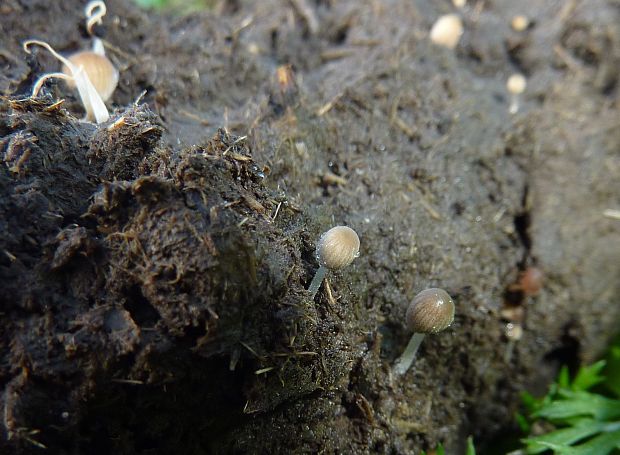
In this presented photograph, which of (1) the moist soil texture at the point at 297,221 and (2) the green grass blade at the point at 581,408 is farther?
(2) the green grass blade at the point at 581,408

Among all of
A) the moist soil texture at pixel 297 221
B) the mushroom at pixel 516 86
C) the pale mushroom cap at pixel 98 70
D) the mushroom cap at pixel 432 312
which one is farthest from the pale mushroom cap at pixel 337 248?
the mushroom at pixel 516 86

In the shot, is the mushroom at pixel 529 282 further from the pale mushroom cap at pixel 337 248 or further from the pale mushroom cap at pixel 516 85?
the pale mushroom cap at pixel 337 248

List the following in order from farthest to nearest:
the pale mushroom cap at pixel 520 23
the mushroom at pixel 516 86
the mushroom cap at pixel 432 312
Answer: the pale mushroom cap at pixel 520 23 → the mushroom at pixel 516 86 → the mushroom cap at pixel 432 312

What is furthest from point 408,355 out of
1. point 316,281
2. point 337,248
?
point 337,248

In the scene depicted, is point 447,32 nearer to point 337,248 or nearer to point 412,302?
point 412,302

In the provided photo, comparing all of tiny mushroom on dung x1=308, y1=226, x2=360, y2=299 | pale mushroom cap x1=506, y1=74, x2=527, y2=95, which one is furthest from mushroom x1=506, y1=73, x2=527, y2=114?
tiny mushroom on dung x1=308, y1=226, x2=360, y2=299

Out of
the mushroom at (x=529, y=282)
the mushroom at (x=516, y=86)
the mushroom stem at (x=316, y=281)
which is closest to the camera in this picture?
the mushroom stem at (x=316, y=281)

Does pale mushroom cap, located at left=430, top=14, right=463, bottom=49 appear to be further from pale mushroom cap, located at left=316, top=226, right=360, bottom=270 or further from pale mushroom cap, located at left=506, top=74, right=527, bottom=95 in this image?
pale mushroom cap, located at left=316, top=226, right=360, bottom=270
